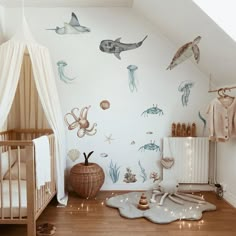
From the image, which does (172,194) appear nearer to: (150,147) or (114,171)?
(150,147)

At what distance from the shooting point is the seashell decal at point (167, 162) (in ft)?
12.6

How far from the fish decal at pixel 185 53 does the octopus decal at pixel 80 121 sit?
140 cm

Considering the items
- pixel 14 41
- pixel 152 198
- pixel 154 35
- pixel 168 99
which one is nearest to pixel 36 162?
pixel 14 41

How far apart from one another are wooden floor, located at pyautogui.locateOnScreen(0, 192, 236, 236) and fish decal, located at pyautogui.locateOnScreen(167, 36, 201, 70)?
1.97m

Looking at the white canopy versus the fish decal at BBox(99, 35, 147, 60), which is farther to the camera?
the fish decal at BBox(99, 35, 147, 60)

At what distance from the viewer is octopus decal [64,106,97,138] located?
12.8 ft

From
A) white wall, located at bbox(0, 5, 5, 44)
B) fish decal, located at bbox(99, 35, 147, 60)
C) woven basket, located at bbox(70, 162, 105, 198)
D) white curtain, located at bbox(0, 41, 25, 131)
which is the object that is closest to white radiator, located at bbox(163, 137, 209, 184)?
woven basket, located at bbox(70, 162, 105, 198)

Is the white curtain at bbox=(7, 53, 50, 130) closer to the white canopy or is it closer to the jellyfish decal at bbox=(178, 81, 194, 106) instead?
the white canopy

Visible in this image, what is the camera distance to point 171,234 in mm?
2578

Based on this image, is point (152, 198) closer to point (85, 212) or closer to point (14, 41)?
point (85, 212)

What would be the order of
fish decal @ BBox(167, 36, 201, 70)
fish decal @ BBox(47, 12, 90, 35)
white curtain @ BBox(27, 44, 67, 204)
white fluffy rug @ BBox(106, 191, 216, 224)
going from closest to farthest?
white fluffy rug @ BBox(106, 191, 216, 224) → white curtain @ BBox(27, 44, 67, 204) → fish decal @ BBox(167, 36, 201, 70) → fish decal @ BBox(47, 12, 90, 35)

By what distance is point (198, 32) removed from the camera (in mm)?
3115

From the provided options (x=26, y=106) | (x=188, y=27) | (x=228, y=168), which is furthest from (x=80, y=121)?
(x=228, y=168)

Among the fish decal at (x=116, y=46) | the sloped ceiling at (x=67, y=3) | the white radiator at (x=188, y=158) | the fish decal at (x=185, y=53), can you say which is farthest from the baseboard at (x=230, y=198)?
the sloped ceiling at (x=67, y=3)
